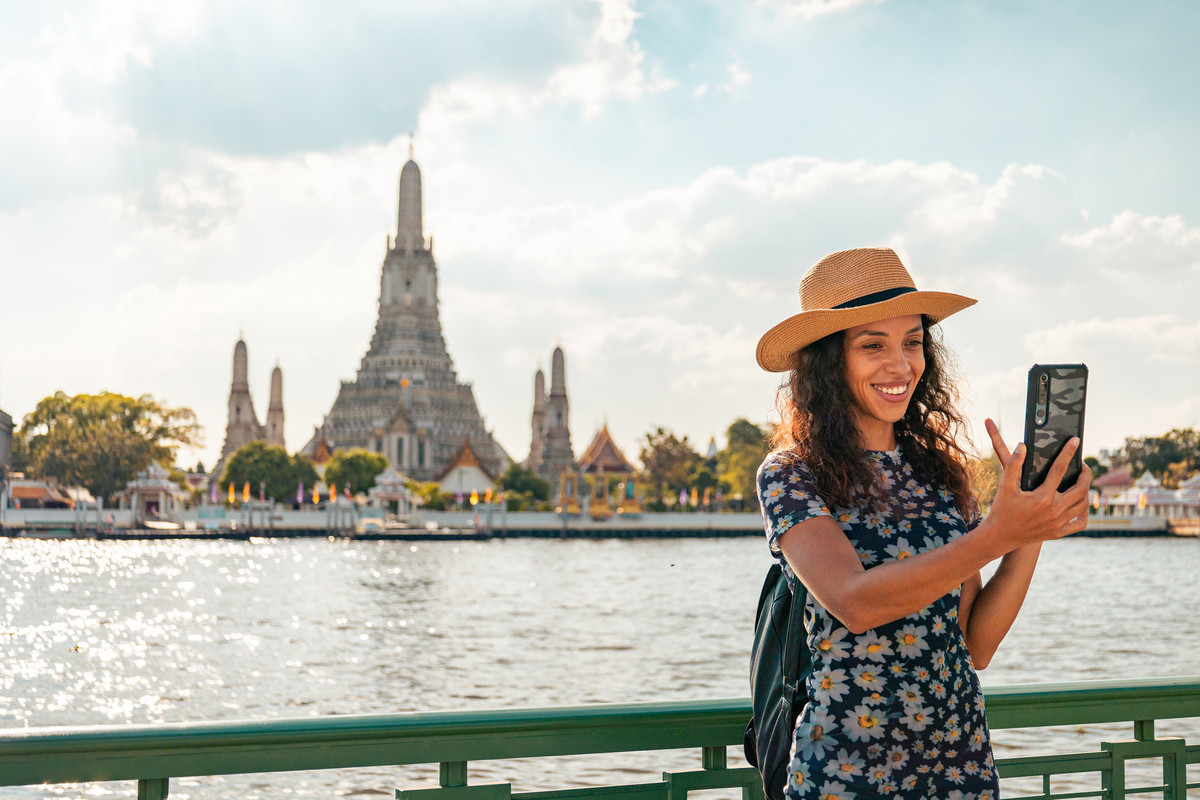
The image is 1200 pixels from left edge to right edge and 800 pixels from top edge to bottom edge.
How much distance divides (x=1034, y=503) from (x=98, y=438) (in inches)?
2697

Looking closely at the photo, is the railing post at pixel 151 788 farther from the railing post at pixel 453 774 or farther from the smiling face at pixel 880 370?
the smiling face at pixel 880 370

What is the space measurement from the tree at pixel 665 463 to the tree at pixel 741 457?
331 cm

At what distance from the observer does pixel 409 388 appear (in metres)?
83.9

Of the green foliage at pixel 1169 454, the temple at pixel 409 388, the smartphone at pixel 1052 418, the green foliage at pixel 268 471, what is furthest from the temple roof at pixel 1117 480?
the smartphone at pixel 1052 418

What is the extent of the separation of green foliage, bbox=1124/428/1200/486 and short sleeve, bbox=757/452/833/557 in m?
88.5

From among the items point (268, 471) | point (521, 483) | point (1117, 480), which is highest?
point (1117, 480)

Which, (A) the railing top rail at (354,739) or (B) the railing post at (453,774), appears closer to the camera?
(A) the railing top rail at (354,739)

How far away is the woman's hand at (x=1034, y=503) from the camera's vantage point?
5.57 feet

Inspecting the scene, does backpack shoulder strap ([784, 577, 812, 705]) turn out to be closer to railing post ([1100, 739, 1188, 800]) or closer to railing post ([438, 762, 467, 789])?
railing post ([438, 762, 467, 789])

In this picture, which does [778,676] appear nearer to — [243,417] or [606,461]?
[606,461]

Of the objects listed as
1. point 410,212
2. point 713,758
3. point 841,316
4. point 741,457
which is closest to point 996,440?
point 841,316

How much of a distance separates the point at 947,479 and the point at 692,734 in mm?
602

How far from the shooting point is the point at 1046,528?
1.74 meters

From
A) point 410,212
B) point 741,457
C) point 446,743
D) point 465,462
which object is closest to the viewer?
point 446,743
